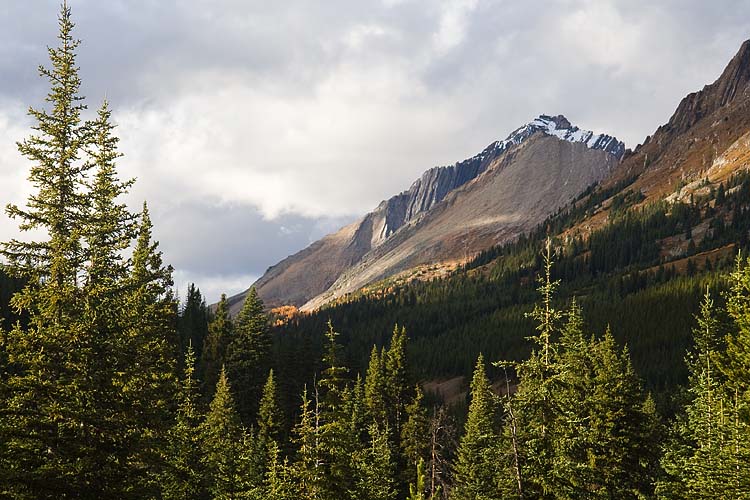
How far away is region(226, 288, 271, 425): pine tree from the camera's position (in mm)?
58656

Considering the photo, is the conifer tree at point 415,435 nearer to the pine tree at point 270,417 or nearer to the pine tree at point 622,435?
the pine tree at point 270,417

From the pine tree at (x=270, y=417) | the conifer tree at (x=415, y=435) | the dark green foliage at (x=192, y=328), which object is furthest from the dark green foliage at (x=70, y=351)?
the dark green foliage at (x=192, y=328)

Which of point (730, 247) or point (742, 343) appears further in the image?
point (730, 247)

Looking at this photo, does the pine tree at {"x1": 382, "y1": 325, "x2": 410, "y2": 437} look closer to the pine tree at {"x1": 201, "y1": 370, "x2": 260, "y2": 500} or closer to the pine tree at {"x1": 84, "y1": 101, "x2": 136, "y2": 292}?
the pine tree at {"x1": 201, "y1": 370, "x2": 260, "y2": 500}

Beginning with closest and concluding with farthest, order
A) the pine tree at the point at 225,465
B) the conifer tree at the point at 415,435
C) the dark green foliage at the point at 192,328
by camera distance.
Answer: the pine tree at the point at 225,465, the conifer tree at the point at 415,435, the dark green foliage at the point at 192,328

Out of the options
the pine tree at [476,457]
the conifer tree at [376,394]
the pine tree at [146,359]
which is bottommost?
the pine tree at [476,457]

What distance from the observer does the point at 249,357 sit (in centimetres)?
6125

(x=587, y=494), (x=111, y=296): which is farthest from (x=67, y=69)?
(x=587, y=494)

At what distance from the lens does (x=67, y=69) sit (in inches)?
864

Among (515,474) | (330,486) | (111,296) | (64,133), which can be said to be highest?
(64,133)

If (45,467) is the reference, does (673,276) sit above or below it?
above

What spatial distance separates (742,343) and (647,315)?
364 ft

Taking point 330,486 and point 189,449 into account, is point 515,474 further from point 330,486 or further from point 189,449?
point 189,449

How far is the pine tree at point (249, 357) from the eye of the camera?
192 feet
